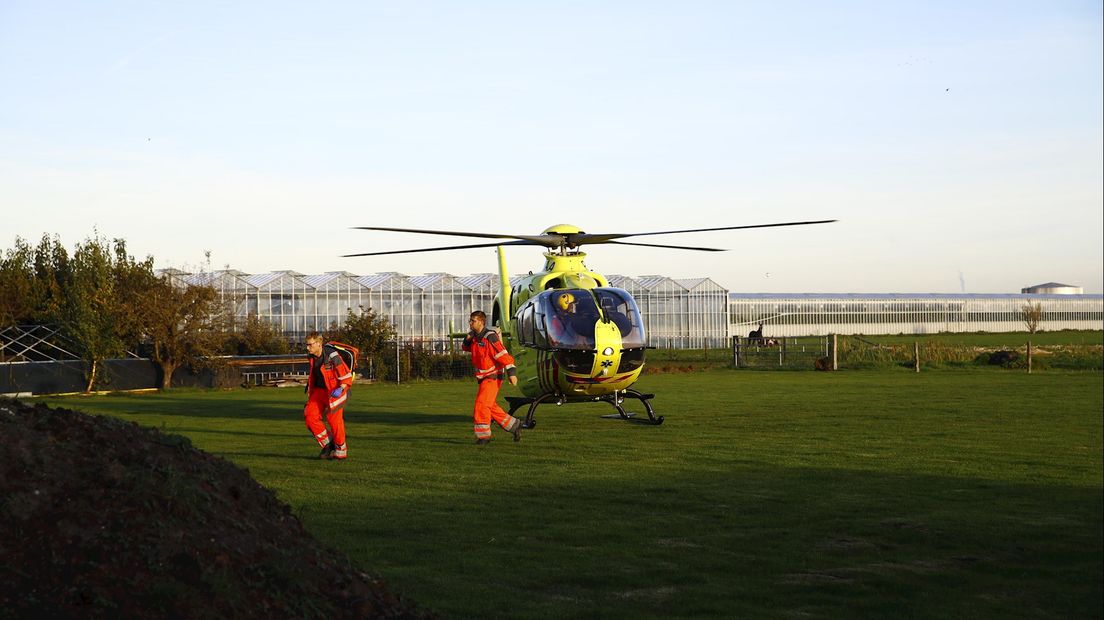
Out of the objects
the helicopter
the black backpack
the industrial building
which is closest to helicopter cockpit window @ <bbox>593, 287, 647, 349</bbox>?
the helicopter

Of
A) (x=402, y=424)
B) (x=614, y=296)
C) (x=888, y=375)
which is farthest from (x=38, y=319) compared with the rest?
(x=888, y=375)

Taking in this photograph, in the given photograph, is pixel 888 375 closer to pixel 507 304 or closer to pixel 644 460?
pixel 507 304

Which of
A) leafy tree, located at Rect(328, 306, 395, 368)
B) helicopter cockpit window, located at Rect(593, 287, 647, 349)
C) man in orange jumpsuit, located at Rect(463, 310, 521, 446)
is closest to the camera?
man in orange jumpsuit, located at Rect(463, 310, 521, 446)

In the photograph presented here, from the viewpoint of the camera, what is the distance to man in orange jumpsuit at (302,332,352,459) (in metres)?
15.5

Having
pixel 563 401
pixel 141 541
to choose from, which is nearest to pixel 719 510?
pixel 141 541

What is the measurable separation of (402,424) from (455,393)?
11315 millimetres

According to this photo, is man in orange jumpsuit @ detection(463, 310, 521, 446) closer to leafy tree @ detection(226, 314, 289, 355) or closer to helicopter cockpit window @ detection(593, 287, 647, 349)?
helicopter cockpit window @ detection(593, 287, 647, 349)

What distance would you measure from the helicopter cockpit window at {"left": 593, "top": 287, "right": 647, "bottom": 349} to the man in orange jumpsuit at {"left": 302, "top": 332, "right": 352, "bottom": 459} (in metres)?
5.20

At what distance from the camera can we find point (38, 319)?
1527 inches

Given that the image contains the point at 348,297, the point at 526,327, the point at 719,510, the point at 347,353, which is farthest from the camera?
A: the point at 348,297

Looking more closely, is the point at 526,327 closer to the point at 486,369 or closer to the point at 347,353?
the point at 486,369

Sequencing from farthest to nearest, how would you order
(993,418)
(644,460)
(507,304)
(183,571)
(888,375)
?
(888,375), (507,304), (993,418), (644,460), (183,571)

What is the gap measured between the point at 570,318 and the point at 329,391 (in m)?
4.93

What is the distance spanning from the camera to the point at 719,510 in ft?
35.6
